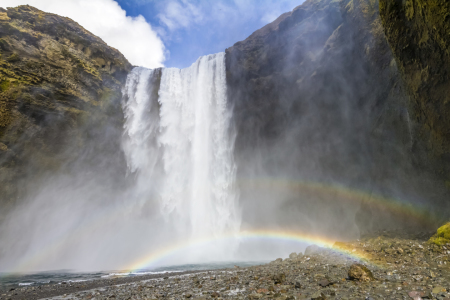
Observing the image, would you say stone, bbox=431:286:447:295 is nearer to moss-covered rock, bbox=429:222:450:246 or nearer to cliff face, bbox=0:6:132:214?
moss-covered rock, bbox=429:222:450:246

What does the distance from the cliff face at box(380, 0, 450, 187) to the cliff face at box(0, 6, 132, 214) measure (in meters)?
25.3

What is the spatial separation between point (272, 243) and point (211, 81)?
18545mm

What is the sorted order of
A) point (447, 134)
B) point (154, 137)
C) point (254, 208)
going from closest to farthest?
point (447, 134) → point (254, 208) → point (154, 137)

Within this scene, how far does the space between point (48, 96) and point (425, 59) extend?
26.7 metres

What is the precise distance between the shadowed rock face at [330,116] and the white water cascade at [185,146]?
6.50ft

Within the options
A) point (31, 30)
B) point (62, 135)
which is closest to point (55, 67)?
point (31, 30)

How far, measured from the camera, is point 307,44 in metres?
22.3

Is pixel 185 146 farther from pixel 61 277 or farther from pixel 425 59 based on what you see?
pixel 425 59

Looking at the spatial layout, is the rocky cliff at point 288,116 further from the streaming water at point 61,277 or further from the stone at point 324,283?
the streaming water at point 61,277

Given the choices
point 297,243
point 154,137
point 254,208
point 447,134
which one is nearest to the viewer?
point 447,134

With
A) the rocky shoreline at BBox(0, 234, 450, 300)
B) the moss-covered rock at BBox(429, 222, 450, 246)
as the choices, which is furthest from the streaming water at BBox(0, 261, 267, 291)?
the moss-covered rock at BBox(429, 222, 450, 246)

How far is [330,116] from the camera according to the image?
20.3m

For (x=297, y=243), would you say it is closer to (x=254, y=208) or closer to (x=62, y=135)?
(x=254, y=208)

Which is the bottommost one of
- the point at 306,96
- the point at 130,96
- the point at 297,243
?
the point at 297,243
